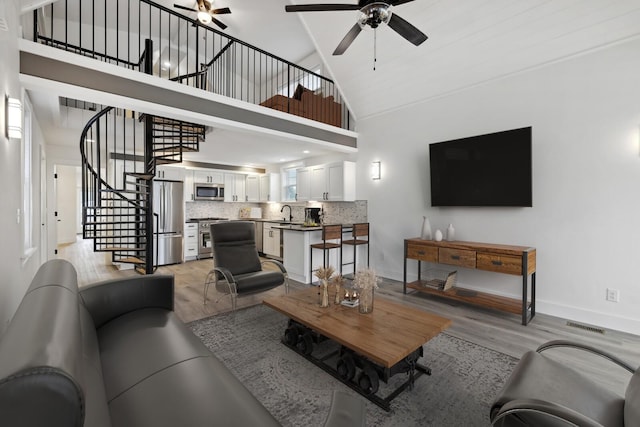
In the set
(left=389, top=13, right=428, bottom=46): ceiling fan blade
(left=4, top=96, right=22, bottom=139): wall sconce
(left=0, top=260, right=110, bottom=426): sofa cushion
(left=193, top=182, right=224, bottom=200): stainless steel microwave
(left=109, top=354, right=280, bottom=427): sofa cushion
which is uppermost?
(left=389, top=13, right=428, bottom=46): ceiling fan blade

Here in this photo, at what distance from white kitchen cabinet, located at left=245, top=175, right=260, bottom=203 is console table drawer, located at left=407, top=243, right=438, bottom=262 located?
5249mm

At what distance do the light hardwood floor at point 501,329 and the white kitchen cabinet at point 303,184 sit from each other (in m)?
2.47

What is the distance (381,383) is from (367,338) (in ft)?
1.53

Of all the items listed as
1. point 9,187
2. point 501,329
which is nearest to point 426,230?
point 501,329

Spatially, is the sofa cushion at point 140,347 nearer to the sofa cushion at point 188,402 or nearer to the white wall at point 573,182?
the sofa cushion at point 188,402

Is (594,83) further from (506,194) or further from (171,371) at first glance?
(171,371)

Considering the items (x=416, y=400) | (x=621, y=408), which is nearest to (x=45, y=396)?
(x=416, y=400)

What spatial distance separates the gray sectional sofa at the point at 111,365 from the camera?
24.5 inches

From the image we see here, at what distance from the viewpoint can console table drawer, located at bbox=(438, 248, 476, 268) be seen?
3660 millimetres

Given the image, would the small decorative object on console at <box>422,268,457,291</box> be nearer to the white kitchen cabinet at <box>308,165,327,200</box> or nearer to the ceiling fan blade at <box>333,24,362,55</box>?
the white kitchen cabinet at <box>308,165,327,200</box>

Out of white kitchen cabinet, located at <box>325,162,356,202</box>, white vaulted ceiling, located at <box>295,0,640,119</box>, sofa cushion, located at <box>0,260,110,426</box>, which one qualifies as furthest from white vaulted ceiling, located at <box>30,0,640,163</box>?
sofa cushion, located at <box>0,260,110,426</box>

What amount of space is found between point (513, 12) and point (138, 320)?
15.8ft

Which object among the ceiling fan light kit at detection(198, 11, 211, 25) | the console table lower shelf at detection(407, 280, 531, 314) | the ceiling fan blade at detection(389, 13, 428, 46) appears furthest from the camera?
the ceiling fan light kit at detection(198, 11, 211, 25)

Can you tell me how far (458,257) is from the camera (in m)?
3.78
